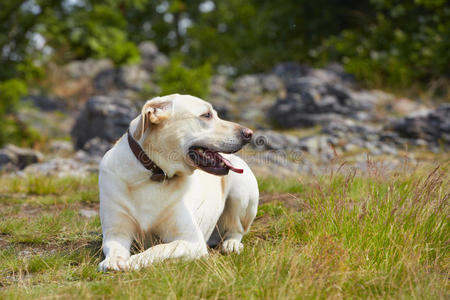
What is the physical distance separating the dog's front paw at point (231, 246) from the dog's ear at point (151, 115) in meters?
1.12

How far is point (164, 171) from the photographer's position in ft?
9.75

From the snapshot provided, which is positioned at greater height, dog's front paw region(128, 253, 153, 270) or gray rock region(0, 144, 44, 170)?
dog's front paw region(128, 253, 153, 270)

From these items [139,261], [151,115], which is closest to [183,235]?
[139,261]

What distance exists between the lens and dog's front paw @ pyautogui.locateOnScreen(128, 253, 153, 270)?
104 inches

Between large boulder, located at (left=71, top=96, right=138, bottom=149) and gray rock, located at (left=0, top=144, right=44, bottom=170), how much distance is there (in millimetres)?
1350

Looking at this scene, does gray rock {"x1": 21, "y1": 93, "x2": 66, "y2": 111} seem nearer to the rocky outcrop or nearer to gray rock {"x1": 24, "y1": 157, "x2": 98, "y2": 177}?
gray rock {"x1": 24, "y1": 157, "x2": 98, "y2": 177}

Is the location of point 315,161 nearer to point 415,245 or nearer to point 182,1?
point 415,245

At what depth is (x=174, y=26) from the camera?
73.3 feet

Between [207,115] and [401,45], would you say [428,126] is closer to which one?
[401,45]

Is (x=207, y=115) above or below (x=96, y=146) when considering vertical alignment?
above

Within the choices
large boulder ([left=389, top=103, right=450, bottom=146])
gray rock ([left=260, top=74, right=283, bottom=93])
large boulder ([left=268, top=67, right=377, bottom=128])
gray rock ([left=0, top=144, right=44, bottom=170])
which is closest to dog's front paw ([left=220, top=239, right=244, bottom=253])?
gray rock ([left=0, top=144, right=44, bottom=170])

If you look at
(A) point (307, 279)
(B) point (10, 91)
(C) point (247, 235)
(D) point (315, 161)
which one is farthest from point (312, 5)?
(A) point (307, 279)

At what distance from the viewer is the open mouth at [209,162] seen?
3004mm

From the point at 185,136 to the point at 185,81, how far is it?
26.1ft
